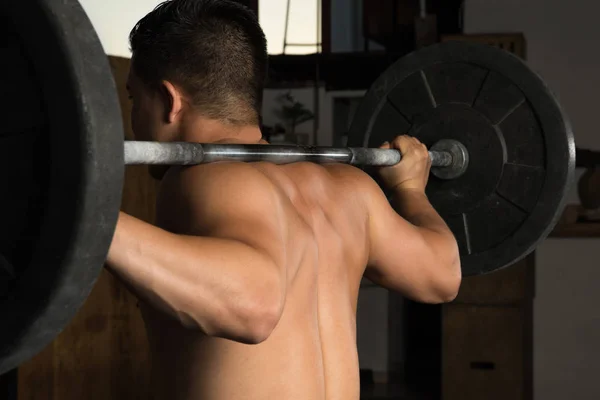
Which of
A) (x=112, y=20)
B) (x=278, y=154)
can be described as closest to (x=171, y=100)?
(x=278, y=154)

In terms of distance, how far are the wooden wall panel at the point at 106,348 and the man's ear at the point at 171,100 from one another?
1418mm

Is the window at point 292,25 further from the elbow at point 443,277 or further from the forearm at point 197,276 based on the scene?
the forearm at point 197,276

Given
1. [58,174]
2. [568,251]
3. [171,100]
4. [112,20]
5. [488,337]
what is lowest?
[488,337]

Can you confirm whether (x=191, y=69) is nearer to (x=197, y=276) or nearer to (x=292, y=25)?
(x=197, y=276)

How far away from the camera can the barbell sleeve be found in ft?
3.29

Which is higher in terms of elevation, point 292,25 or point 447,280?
point 292,25

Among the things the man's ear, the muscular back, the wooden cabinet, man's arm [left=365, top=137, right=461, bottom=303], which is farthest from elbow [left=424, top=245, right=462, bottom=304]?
the wooden cabinet

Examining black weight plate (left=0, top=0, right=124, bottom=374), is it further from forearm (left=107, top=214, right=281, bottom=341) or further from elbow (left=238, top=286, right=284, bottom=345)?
elbow (left=238, top=286, right=284, bottom=345)

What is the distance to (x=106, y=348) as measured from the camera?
8.68 ft

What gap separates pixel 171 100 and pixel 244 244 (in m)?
0.34

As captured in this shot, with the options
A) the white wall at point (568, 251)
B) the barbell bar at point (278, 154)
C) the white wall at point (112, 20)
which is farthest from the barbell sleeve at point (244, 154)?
the white wall at point (568, 251)

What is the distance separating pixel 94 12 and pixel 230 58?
1.86 meters

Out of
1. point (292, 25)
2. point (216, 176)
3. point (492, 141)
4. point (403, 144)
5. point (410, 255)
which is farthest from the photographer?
point (292, 25)

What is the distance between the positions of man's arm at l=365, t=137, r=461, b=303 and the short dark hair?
226 millimetres
